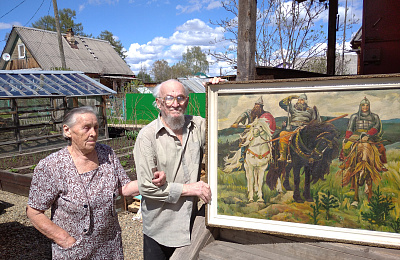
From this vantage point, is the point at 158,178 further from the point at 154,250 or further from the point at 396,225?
the point at 396,225

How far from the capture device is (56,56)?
27.1 metres

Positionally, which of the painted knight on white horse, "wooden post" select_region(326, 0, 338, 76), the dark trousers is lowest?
the dark trousers

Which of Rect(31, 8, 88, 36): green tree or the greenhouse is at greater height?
Rect(31, 8, 88, 36): green tree

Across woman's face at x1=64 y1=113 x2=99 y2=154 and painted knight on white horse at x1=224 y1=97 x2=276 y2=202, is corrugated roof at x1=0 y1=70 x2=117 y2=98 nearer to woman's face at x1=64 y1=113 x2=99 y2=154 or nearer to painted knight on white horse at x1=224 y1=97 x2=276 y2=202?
woman's face at x1=64 y1=113 x2=99 y2=154

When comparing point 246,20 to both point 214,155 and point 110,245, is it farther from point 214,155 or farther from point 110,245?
point 110,245

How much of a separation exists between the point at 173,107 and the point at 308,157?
0.83 metres

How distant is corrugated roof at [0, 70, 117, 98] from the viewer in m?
9.37

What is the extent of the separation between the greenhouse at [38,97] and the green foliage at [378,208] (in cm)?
986

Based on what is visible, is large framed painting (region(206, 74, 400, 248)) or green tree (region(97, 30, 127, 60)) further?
green tree (region(97, 30, 127, 60))

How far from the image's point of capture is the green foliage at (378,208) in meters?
1.24

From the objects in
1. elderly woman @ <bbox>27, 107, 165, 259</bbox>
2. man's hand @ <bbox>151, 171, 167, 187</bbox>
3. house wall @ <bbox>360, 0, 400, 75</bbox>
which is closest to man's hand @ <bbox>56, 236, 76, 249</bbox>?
elderly woman @ <bbox>27, 107, 165, 259</bbox>

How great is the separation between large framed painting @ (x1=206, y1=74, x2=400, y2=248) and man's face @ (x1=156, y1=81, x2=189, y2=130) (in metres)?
0.31

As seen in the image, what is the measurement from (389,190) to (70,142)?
1.88m

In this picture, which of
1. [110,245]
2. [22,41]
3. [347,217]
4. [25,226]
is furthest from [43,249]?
[22,41]
